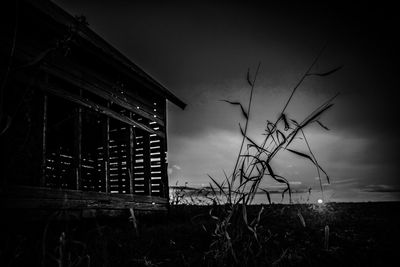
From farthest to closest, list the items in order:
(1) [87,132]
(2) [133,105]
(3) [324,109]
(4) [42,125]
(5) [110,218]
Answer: (1) [87,132] < (2) [133,105] < (5) [110,218] < (4) [42,125] < (3) [324,109]

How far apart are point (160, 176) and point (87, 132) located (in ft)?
9.64

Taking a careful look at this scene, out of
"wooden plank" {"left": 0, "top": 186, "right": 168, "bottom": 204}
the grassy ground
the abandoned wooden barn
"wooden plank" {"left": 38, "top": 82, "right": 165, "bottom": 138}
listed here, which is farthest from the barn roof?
"wooden plank" {"left": 0, "top": 186, "right": 168, "bottom": 204}

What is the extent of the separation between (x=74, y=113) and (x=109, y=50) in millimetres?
1645

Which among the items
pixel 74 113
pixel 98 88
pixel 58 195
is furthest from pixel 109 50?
pixel 58 195

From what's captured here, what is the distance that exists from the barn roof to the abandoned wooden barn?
19mm

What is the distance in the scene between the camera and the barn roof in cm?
489

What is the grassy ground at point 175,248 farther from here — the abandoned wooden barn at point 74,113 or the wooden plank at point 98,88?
the wooden plank at point 98,88

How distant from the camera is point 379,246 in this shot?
383 cm

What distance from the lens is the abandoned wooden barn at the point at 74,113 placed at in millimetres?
4570

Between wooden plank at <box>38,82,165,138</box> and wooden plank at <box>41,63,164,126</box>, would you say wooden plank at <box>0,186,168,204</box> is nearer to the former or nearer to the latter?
wooden plank at <box>38,82,165,138</box>

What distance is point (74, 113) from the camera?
5.85m

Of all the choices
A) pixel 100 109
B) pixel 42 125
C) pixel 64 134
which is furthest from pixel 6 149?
pixel 64 134

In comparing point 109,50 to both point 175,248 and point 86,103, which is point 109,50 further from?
point 175,248

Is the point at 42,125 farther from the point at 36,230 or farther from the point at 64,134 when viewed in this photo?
the point at 64,134
